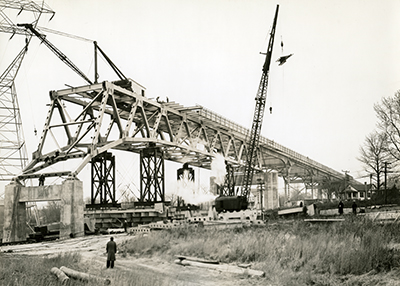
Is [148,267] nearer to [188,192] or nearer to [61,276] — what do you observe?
[61,276]

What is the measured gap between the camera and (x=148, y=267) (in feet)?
60.5

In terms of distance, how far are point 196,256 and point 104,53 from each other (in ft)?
86.8

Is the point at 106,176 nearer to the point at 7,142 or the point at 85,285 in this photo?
the point at 7,142

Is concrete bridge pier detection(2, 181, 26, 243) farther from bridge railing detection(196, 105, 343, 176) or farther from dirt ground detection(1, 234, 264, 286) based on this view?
bridge railing detection(196, 105, 343, 176)

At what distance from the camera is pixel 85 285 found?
503 inches

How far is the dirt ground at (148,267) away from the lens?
48.5ft

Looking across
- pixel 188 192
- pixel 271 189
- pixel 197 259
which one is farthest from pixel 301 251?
pixel 271 189

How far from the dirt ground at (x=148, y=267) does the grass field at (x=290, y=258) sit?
710 mm

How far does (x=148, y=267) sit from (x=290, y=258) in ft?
22.1

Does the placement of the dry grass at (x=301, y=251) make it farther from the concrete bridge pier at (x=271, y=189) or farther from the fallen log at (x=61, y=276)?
the concrete bridge pier at (x=271, y=189)

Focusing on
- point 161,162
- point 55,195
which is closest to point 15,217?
point 55,195

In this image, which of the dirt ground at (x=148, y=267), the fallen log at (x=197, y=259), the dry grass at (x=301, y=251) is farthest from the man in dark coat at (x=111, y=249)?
the dry grass at (x=301, y=251)

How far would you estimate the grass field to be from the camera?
13352mm

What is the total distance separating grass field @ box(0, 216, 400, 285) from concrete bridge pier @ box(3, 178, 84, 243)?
8278 millimetres
